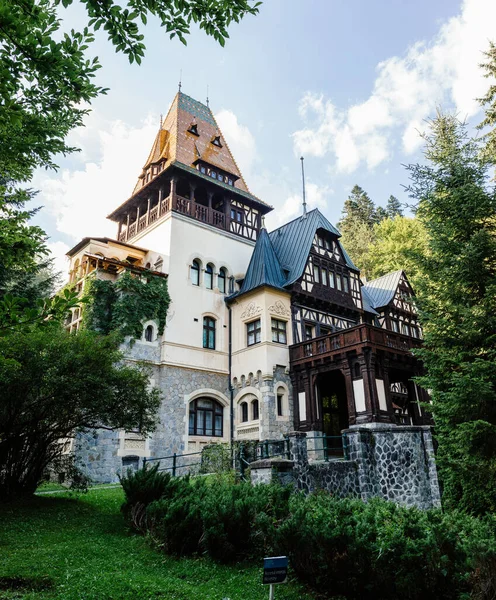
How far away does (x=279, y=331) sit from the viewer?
22906mm

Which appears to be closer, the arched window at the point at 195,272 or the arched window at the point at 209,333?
the arched window at the point at 209,333

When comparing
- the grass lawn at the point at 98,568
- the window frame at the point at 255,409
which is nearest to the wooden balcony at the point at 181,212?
the window frame at the point at 255,409

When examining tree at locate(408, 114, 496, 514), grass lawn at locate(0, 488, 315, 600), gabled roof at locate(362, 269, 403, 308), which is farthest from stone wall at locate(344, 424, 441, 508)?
gabled roof at locate(362, 269, 403, 308)

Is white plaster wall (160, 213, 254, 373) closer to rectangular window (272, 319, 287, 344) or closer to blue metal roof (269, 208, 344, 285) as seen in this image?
blue metal roof (269, 208, 344, 285)

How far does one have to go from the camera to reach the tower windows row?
23984mm

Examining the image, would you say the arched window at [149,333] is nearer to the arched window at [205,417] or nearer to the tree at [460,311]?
the arched window at [205,417]

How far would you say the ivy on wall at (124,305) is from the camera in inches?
805

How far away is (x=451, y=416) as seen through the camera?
12938mm

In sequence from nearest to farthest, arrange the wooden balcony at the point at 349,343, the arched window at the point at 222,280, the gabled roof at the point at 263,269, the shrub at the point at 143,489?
the shrub at the point at 143,489
the wooden balcony at the point at 349,343
the gabled roof at the point at 263,269
the arched window at the point at 222,280

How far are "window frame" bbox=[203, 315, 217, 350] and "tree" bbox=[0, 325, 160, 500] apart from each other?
10872 mm

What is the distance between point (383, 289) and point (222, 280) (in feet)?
37.7

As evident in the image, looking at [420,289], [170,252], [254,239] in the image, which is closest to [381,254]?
[254,239]

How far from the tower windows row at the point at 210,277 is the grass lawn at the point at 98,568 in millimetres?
14797

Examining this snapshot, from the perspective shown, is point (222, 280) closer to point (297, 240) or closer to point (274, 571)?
point (297, 240)
